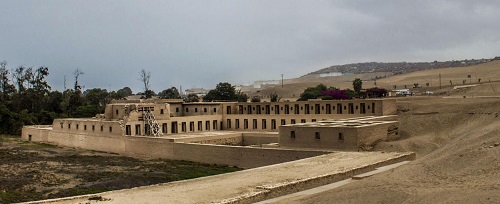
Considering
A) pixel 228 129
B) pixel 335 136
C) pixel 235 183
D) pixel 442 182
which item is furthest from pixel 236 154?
pixel 228 129

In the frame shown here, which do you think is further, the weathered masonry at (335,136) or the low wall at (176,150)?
the low wall at (176,150)

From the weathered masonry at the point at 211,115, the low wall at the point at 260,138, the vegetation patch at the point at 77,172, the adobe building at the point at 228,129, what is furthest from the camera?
the weathered masonry at the point at 211,115

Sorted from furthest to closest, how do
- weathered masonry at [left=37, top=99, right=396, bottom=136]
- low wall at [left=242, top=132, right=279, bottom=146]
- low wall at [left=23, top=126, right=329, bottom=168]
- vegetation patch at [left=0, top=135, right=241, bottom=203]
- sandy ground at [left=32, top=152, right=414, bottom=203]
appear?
weathered masonry at [left=37, top=99, right=396, bottom=136] → low wall at [left=242, top=132, right=279, bottom=146] → low wall at [left=23, top=126, right=329, bottom=168] → vegetation patch at [left=0, top=135, right=241, bottom=203] → sandy ground at [left=32, top=152, right=414, bottom=203]

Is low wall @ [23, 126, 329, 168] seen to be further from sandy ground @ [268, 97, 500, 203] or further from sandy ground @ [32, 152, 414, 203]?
sandy ground @ [268, 97, 500, 203]

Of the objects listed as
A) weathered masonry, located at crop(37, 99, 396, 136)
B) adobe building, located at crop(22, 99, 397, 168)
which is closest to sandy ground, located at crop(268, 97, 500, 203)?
adobe building, located at crop(22, 99, 397, 168)

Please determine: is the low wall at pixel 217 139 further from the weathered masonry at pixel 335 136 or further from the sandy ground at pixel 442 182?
the sandy ground at pixel 442 182

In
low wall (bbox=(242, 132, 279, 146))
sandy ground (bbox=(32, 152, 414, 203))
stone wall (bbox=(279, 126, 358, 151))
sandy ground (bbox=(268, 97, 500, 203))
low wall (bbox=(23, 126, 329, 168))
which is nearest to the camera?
sandy ground (bbox=(268, 97, 500, 203))

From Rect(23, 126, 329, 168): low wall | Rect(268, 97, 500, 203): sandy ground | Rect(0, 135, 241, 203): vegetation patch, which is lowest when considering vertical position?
Rect(0, 135, 241, 203): vegetation patch

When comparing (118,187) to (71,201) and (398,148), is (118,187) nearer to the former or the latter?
(71,201)

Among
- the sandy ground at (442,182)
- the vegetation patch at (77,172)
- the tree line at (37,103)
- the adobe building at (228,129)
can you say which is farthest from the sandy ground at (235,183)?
the tree line at (37,103)

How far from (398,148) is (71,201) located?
18.8 meters

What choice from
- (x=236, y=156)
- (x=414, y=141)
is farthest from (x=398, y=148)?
(x=236, y=156)

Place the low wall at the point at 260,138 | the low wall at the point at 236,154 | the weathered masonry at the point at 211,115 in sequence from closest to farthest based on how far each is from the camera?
1. the low wall at the point at 236,154
2. the low wall at the point at 260,138
3. the weathered masonry at the point at 211,115

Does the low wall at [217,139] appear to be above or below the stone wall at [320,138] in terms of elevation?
below
